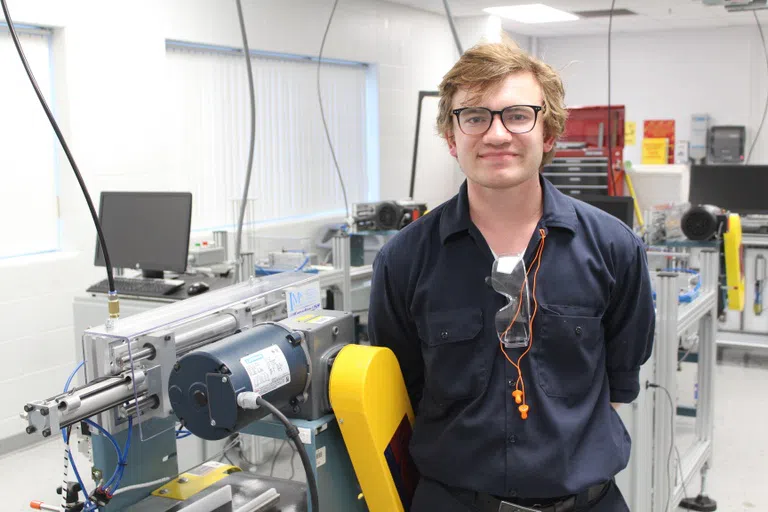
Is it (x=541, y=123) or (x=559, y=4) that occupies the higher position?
(x=559, y=4)

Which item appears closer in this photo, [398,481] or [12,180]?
[398,481]

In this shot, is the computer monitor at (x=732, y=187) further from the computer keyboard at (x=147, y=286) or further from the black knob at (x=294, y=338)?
the black knob at (x=294, y=338)

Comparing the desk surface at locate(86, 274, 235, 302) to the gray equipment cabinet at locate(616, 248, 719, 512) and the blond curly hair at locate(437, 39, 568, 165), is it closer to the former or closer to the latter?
the gray equipment cabinet at locate(616, 248, 719, 512)

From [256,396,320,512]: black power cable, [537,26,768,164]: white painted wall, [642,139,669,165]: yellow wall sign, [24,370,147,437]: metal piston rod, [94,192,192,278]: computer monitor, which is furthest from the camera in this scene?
[642,139,669,165]: yellow wall sign

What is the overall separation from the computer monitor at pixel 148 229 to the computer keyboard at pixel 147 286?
0.20 ft

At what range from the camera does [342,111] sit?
6.48 meters

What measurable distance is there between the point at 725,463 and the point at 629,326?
2489 mm

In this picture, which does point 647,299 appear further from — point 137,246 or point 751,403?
point 751,403

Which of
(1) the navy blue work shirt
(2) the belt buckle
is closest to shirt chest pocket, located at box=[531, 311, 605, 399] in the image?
(1) the navy blue work shirt

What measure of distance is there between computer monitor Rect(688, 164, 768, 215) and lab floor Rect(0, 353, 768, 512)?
4.70ft

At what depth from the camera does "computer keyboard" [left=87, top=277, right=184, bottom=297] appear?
11.1ft

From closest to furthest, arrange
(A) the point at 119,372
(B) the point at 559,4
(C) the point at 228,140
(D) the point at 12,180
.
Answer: (A) the point at 119,372 < (D) the point at 12,180 < (C) the point at 228,140 < (B) the point at 559,4

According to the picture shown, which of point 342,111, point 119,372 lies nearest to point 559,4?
point 342,111

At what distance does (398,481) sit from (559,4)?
20.9 feet
